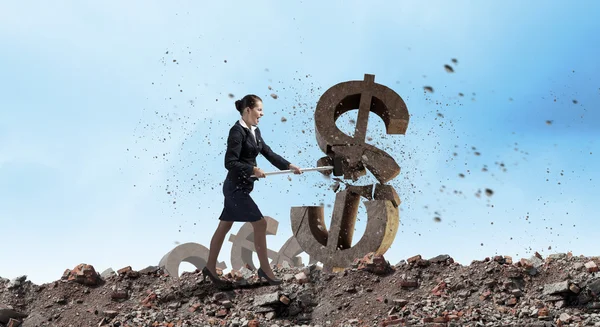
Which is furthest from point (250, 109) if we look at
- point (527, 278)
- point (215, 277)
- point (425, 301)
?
point (527, 278)

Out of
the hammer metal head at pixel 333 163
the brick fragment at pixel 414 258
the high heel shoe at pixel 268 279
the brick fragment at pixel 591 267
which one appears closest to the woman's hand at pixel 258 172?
the high heel shoe at pixel 268 279

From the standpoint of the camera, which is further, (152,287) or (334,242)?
(334,242)

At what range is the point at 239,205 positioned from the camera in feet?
26.6

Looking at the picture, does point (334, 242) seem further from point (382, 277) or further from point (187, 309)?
point (187, 309)

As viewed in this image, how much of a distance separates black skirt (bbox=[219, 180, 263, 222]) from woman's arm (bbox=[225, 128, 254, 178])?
189mm

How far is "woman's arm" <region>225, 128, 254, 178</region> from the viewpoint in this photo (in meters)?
8.05

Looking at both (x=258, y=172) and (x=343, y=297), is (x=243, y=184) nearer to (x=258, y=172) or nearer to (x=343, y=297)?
(x=258, y=172)

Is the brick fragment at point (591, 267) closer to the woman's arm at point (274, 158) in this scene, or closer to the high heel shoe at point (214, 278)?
the woman's arm at point (274, 158)

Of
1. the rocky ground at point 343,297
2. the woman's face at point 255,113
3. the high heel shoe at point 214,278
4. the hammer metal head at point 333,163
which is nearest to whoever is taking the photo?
Answer: the rocky ground at point 343,297

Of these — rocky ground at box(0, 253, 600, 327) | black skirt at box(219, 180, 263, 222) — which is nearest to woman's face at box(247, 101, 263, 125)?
black skirt at box(219, 180, 263, 222)

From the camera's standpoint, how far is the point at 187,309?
8.02m

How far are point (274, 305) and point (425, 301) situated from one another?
176 cm

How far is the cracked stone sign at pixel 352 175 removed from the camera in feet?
30.5

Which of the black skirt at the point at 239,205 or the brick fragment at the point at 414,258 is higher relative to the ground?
the black skirt at the point at 239,205
